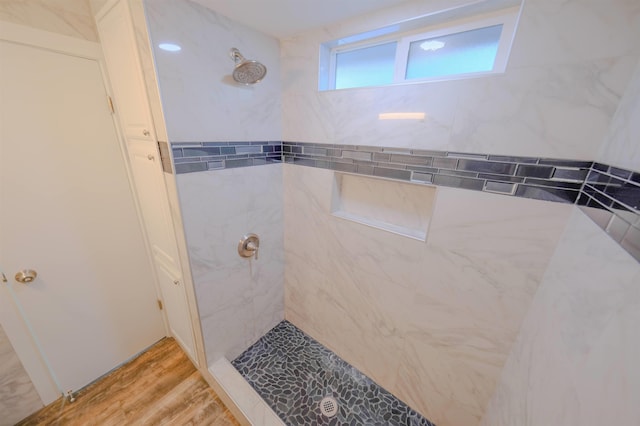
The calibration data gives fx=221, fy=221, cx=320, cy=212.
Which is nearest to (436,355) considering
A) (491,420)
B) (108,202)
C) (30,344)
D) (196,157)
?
(491,420)

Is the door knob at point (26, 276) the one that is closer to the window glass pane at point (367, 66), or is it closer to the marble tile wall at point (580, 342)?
the window glass pane at point (367, 66)

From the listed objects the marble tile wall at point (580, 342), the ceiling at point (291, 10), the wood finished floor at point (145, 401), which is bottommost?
the wood finished floor at point (145, 401)

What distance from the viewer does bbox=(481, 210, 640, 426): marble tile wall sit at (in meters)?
0.44

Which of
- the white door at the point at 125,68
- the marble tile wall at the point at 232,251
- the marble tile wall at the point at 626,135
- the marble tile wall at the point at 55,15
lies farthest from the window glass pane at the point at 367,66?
the marble tile wall at the point at 55,15

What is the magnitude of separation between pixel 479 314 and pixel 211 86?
1.74 metres

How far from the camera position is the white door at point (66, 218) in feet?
3.46

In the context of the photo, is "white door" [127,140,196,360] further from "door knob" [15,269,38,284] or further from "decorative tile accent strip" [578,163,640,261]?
"decorative tile accent strip" [578,163,640,261]

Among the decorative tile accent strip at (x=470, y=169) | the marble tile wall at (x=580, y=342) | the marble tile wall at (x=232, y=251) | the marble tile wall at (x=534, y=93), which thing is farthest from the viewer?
the marble tile wall at (x=232, y=251)

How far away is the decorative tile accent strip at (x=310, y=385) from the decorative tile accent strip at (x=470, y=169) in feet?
4.68

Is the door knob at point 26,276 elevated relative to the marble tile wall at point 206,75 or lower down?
lower down

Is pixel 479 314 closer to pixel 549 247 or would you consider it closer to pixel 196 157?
pixel 549 247

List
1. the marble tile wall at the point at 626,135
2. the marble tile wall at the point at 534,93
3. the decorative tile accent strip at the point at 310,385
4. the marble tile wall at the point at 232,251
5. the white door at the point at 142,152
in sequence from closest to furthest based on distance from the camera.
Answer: the marble tile wall at the point at 626,135
the marble tile wall at the point at 534,93
the white door at the point at 142,152
the marble tile wall at the point at 232,251
the decorative tile accent strip at the point at 310,385

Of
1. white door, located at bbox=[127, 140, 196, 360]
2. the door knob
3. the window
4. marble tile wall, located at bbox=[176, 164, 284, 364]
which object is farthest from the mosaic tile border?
the door knob

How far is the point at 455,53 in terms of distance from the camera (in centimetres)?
102
